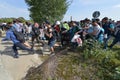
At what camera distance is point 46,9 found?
3081cm

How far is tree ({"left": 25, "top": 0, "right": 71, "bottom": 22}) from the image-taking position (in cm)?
3045

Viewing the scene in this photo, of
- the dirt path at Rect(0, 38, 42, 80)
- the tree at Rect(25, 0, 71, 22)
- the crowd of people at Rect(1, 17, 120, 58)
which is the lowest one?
the dirt path at Rect(0, 38, 42, 80)

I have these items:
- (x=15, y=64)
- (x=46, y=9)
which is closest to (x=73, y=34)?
(x=15, y=64)

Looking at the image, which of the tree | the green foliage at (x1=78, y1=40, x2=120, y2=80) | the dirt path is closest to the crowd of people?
the dirt path

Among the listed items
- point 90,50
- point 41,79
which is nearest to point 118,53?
point 90,50

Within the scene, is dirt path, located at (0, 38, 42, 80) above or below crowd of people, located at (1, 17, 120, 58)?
below

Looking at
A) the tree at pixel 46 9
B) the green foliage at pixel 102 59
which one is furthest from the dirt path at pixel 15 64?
the tree at pixel 46 9

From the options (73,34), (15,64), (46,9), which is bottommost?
(15,64)

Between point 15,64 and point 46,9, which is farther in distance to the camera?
point 46,9

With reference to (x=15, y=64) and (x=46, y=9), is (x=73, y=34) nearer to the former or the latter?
(x=15, y=64)

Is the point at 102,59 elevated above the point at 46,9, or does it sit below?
below

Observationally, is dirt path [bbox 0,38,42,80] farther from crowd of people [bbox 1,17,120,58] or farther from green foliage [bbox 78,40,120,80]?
green foliage [bbox 78,40,120,80]

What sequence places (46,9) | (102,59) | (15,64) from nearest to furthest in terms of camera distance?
(102,59) < (15,64) < (46,9)

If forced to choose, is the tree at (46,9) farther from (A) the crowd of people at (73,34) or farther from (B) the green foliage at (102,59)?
(B) the green foliage at (102,59)
